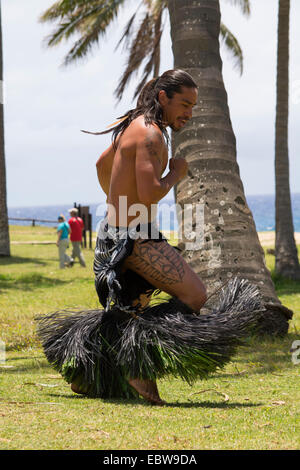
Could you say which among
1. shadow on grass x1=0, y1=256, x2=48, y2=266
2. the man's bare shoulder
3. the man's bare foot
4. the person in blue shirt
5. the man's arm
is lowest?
the man's bare foot

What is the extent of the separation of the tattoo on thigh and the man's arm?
1.01 ft

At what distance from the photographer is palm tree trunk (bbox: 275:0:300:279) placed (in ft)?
44.0

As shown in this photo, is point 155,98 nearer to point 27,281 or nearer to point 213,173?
point 213,173

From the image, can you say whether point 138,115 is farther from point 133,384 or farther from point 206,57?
point 206,57

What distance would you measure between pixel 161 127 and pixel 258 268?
10.2 feet

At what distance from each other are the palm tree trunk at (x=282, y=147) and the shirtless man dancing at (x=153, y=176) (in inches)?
375

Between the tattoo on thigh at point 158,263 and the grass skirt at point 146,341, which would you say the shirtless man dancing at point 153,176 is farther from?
the grass skirt at point 146,341

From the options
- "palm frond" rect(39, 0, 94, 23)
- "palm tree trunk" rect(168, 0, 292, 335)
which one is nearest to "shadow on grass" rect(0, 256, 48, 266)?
"palm frond" rect(39, 0, 94, 23)

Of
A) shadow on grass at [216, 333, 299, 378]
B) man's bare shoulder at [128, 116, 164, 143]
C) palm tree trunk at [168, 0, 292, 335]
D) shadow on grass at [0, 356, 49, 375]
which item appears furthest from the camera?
palm tree trunk at [168, 0, 292, 335]

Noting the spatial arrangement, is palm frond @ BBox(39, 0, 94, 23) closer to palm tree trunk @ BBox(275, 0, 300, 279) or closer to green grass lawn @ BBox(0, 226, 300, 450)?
palm tree trunk @ BBox(275, 0, 300, 279)

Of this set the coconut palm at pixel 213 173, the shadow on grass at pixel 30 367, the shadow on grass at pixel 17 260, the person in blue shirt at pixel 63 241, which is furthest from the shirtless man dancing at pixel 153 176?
the shadow on grass at pixel 17 260

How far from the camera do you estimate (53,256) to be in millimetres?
21328

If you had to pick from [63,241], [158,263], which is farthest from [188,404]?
[63,241]

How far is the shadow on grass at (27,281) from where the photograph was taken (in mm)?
A: 13004
